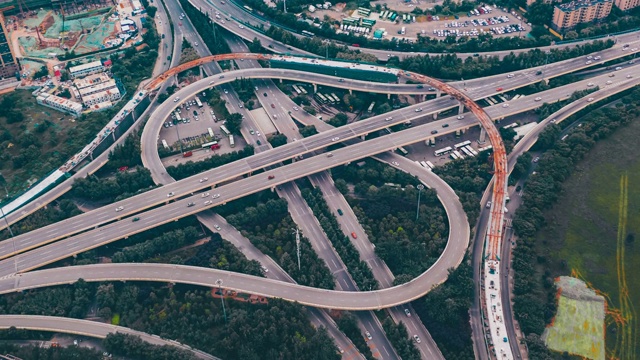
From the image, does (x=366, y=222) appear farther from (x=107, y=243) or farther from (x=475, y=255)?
(x=107, y=243)

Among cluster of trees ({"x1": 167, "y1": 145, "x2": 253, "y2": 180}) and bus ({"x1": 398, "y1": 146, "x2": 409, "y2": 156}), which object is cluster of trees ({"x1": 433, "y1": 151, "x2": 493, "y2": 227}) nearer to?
bus ({"x1": 398, "y1": 146, "x2": 409, "y2": 156})

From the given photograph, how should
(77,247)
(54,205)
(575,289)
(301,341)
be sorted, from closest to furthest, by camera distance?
(301,341) → (575,289) → (77,247) → (54,205)

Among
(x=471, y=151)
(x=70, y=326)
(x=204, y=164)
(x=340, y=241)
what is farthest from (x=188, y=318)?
(x=471, y=151)

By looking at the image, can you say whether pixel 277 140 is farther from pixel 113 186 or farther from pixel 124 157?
pixel 113 186

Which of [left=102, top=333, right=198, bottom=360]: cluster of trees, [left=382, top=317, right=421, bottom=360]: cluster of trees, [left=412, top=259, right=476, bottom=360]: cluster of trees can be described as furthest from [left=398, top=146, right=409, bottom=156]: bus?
[left=102, top=333, right=198, bottom=360]: cluster of trees

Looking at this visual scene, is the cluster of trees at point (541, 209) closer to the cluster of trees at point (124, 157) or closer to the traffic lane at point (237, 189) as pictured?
the traffic lane at point (237, 189)

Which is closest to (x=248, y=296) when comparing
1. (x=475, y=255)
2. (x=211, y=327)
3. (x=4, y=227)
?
(x=211, y=327)

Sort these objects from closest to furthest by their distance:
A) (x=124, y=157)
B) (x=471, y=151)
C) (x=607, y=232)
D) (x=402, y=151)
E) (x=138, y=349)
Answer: (x=138, y=349) < (x=607, y=232) < (x=124, y=157) < (x=471, y=151) < (x=402, y=151)

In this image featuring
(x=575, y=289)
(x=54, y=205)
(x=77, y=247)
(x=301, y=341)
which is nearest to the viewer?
(x=301, y=341)
